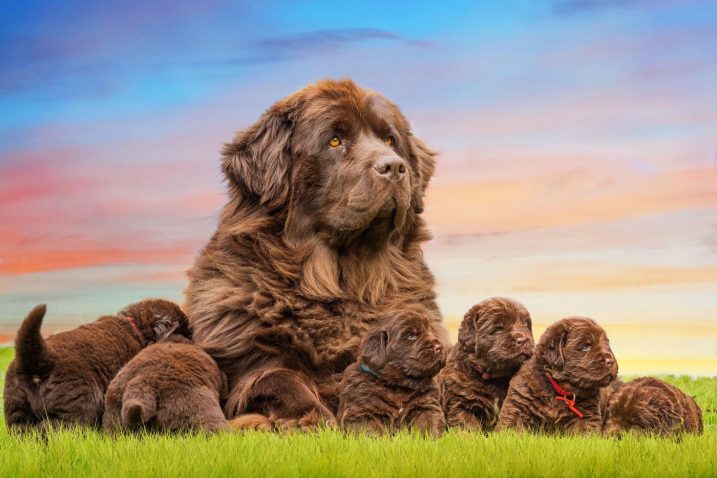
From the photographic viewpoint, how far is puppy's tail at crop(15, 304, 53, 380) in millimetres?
5762

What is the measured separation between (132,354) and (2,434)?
1.03 m

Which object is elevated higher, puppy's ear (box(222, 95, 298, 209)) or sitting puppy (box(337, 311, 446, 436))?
puppy's ear (box(222, 95, 298, 209))

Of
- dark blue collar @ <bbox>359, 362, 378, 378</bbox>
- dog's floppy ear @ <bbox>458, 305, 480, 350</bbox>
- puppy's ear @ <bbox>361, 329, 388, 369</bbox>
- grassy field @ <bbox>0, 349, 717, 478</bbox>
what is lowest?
grassy field @ <bbox>0, 349, 717, 478</bbox>

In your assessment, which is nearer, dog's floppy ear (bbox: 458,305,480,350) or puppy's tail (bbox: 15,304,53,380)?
puppy's tail (bbox: 15,304,53,380)

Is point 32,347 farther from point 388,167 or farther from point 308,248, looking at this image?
point 388,167

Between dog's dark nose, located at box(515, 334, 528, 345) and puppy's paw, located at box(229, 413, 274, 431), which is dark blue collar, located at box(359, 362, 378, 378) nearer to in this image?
puppy's paw, located at box(229, 413, 274, 431)

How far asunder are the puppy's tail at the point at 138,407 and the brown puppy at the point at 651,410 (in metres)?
2.97

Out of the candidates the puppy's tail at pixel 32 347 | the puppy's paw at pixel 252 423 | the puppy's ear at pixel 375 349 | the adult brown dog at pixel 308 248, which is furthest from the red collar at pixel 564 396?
the puppy's tail at pixel 32 347

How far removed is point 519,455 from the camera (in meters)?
4.71

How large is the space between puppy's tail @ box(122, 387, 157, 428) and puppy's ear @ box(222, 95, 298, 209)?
6.19ft

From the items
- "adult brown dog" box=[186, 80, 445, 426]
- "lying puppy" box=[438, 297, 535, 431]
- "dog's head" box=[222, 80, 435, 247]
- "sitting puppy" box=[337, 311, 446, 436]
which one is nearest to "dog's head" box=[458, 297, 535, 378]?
"lying puppy" box=[438, 297, 535, 431]

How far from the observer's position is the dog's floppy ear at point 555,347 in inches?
220

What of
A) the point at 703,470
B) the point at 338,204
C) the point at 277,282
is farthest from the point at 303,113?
the point at 703,470

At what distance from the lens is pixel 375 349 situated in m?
5.66
